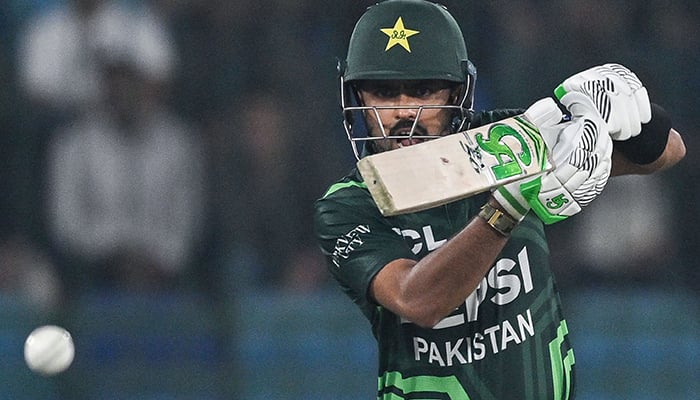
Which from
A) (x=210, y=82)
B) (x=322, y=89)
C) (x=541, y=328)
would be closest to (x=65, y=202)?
(x=210, y=82)

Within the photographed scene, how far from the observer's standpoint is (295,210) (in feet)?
21.4

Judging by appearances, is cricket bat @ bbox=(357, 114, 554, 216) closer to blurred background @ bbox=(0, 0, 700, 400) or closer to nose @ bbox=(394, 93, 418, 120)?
nose @ bbox=(394, 93, 418, 120)

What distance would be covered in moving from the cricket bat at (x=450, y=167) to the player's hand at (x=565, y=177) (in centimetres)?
3

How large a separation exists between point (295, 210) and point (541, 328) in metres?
3.14

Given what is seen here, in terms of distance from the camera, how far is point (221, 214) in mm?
6418

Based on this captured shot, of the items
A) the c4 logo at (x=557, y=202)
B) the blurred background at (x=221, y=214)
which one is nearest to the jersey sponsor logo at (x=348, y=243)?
the c4 logo at (x=557, y=202)

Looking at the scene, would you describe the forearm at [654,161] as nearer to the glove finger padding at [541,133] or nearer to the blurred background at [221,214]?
the glove finger padding at [541,133]

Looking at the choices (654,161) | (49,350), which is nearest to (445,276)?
(654,161)

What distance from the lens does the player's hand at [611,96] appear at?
312cm

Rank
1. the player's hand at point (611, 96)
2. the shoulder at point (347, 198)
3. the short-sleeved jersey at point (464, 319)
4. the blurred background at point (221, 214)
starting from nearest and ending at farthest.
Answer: the player's hand at point (611, 96), the short-sleeved jersey at point (464, 319), the shoulder at point (347, 198), the blurred background at point (221, 214)

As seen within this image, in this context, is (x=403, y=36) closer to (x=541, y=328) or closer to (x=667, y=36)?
(x=541, y=328)

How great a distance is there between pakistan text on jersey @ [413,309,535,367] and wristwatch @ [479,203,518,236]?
1.67 ft

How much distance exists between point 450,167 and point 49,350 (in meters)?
3.36

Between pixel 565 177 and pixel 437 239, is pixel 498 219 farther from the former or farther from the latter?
pixel 437 239
